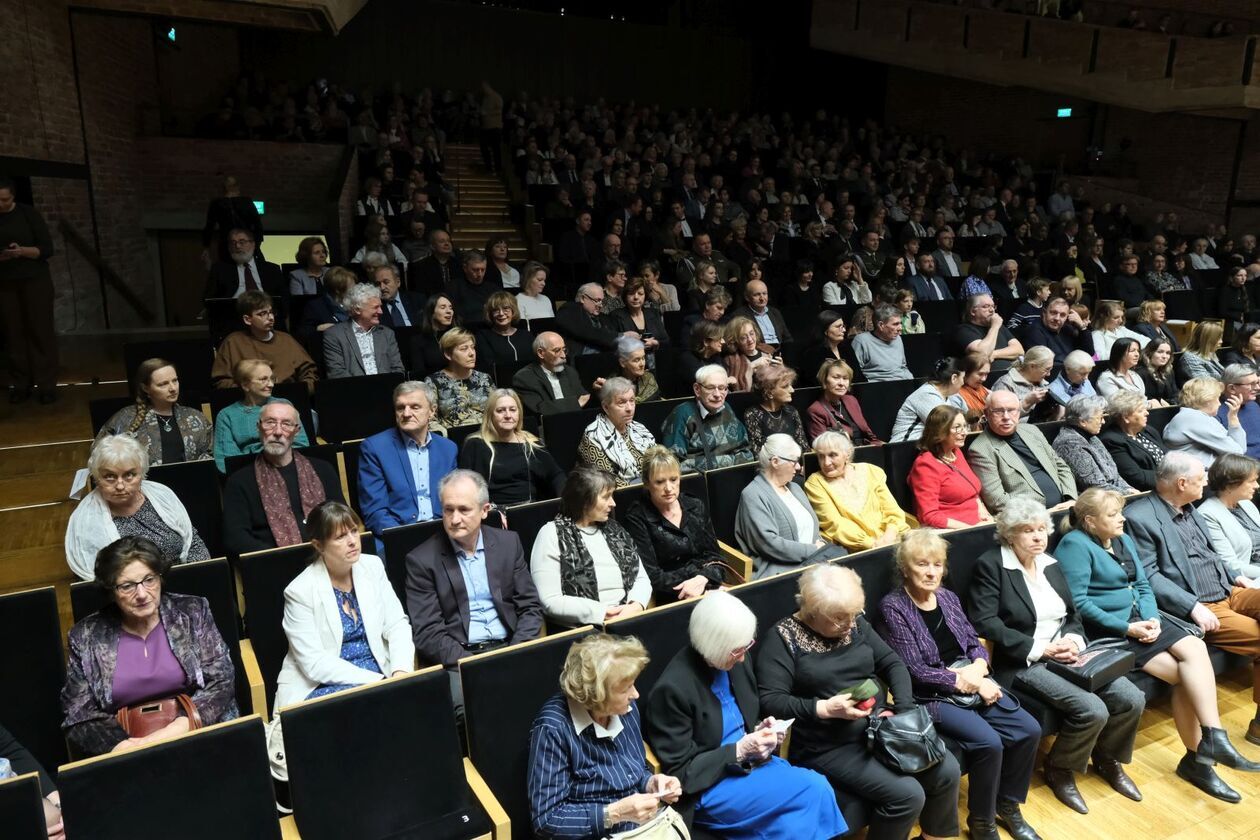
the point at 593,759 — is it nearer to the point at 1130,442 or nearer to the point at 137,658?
the point at 137,658

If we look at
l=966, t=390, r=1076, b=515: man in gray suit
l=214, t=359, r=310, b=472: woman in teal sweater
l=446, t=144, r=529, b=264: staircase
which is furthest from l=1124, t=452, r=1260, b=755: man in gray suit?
l=446, t=144, r=529, b=264: staircase

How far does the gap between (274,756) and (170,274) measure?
768 centimetres

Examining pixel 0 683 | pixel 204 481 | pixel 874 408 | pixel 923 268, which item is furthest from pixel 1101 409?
pixel 0 683

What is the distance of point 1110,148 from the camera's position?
11492 mm

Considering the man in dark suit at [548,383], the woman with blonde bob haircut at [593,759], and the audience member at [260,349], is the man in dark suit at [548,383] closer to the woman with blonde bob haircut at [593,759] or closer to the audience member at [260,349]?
the audience member at [260,349]

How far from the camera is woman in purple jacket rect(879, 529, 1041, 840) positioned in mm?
2285

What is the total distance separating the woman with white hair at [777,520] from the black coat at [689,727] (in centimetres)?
93

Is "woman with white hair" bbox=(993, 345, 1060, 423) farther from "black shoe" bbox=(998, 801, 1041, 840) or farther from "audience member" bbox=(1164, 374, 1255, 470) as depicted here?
"black shoe" bbox=(998, 801, 1041, 840)

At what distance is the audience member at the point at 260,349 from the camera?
3.77m

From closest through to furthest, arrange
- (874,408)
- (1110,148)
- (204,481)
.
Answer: (204,481) → (874,408) → (1110,148)

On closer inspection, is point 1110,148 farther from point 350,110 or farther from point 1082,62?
point 350,110

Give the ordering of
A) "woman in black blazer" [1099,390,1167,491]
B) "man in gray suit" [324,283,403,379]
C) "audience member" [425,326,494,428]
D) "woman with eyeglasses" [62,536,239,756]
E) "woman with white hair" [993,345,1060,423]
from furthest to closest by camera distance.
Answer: "woman with white hair" [993,345,1060,423], "man in gray suit" [324,283,403,379], "woman in black blazer" [1099,390,1167,491], "audience member" [425,326,494,428], "woman with eyeglasses" [62,536,239,756]

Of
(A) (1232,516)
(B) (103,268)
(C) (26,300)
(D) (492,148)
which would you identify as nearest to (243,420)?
(C) (26,300)

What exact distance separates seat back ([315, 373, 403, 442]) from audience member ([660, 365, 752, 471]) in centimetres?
124
